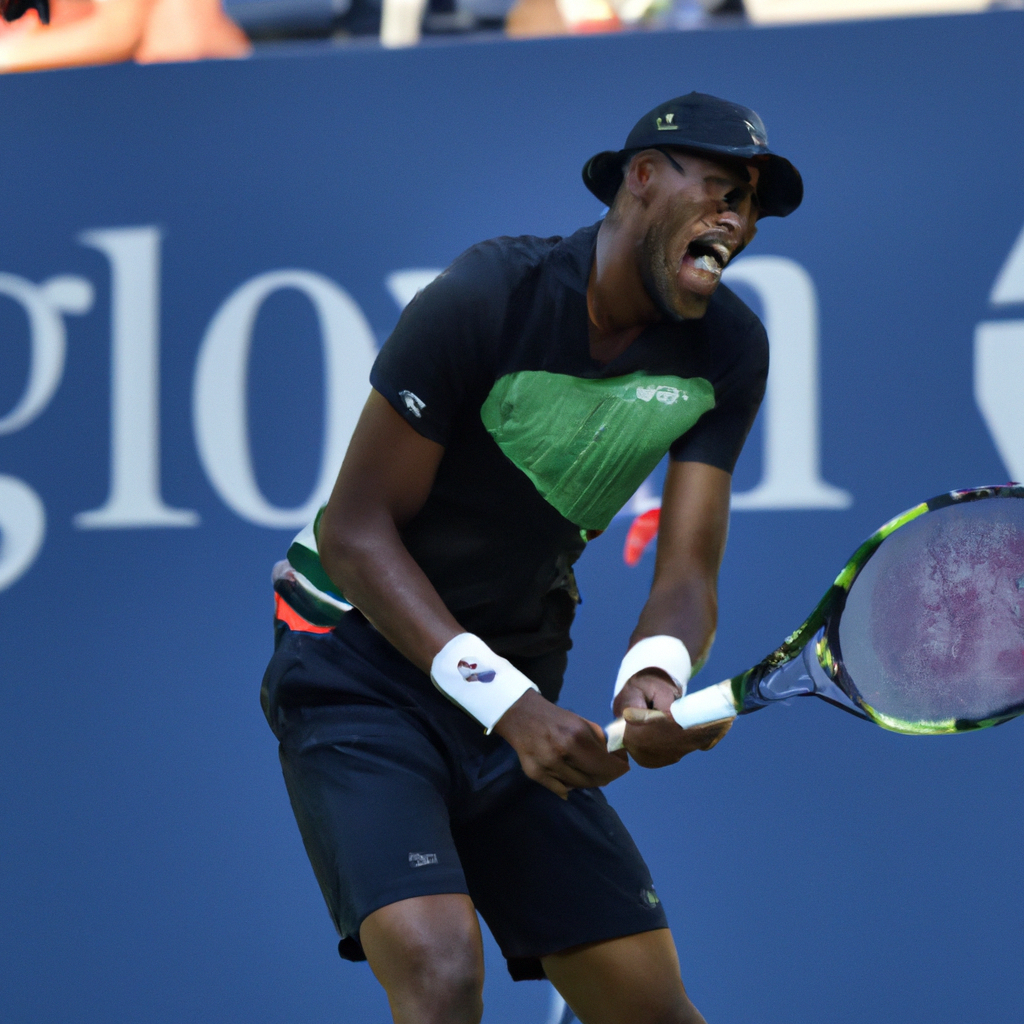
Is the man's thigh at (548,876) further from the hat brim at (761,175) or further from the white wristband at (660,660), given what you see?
the hat brim at (761,175)

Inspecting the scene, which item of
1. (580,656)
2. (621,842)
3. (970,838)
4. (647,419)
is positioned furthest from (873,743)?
(647,419)

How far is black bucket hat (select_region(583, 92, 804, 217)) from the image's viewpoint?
157 cm

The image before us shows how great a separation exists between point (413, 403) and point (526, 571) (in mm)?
292

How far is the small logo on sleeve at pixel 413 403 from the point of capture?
5.07 feet

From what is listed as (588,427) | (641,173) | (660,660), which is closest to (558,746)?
(660,660)

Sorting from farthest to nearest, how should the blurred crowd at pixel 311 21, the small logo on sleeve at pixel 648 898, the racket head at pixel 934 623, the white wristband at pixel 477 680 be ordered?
1. the blurred crowd at pixel 311 21
2. the small logo on sleeve at pixel 648 898
3. the white wristband at pixel 477 680
4. the racket head at pixel 934 623

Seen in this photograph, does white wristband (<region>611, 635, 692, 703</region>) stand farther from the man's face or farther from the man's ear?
the man's ear

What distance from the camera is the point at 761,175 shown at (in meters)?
1.65

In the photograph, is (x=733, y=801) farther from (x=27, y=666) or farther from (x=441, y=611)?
(x=27, y=666)

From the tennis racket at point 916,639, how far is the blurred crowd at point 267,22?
1641 mm

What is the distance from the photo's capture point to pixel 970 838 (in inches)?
99.3

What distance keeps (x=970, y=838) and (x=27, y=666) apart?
6.41 feet

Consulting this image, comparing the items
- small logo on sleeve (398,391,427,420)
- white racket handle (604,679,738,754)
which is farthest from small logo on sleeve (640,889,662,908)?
small logo on sleeve (398,391,427,420)

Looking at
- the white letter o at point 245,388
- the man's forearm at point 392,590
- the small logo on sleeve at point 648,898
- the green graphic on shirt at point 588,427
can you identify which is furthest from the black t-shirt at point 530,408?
the white letter o at point 245,388
